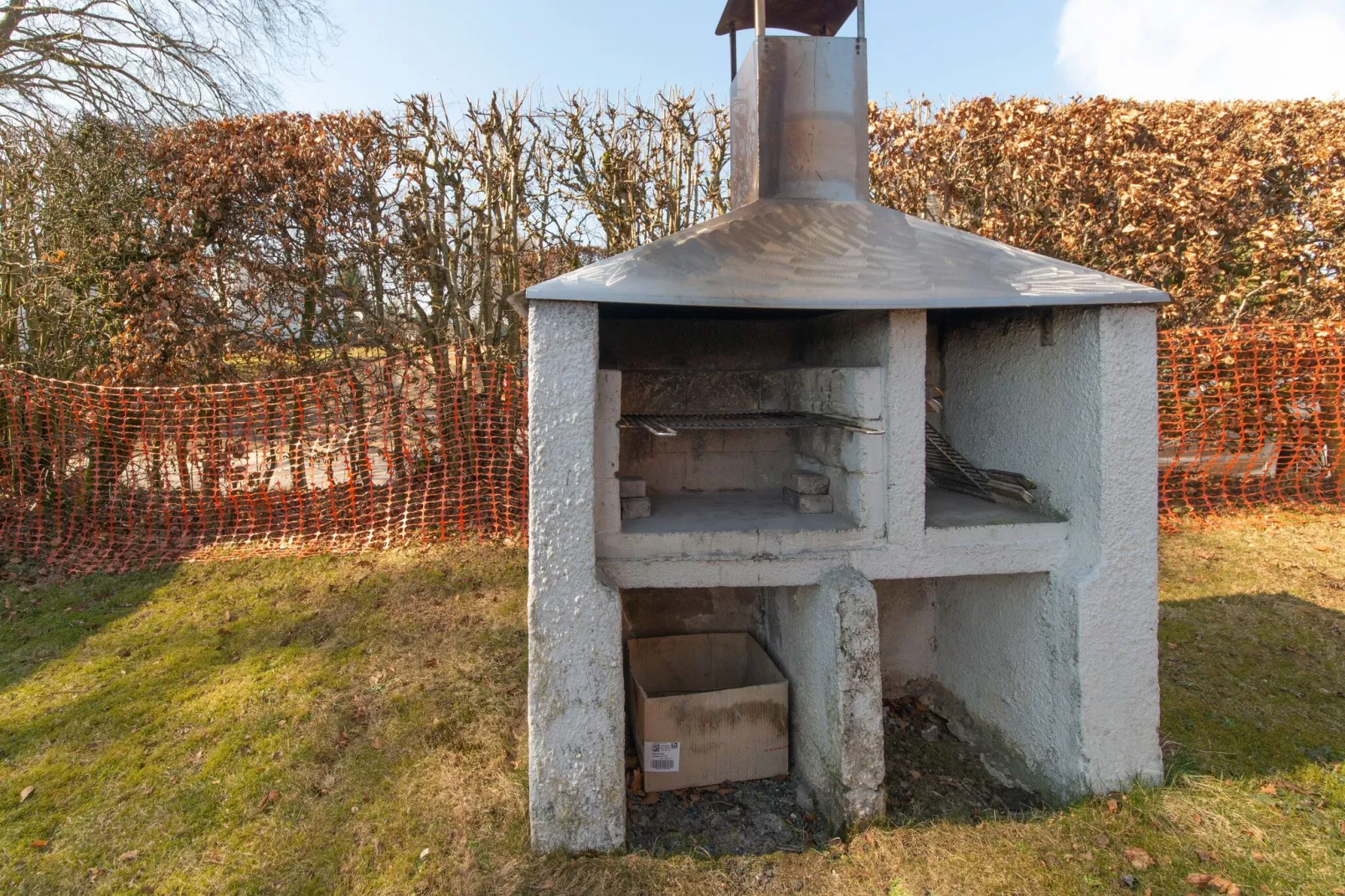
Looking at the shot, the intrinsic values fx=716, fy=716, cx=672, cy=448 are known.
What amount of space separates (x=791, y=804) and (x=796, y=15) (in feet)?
13.7

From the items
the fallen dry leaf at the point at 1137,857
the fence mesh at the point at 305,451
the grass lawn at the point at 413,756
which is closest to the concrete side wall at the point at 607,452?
the grass lawn at the point at 413,756

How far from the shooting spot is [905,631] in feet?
13.5

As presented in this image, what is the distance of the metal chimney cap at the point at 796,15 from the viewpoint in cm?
395

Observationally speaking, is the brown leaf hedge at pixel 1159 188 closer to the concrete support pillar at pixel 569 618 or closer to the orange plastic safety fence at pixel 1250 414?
the orange plastic safety fence at pixel 1250 414

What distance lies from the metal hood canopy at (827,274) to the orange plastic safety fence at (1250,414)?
462 centimetres

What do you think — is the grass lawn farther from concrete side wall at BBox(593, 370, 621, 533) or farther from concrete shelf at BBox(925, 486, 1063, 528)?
concrete side wall at BBox(593, 370, 621, 533)

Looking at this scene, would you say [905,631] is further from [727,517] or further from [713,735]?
[727,517]

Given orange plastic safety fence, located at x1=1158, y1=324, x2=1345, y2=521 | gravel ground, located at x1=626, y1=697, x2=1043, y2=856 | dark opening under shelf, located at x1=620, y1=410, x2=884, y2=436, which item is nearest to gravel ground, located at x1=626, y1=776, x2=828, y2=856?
gravel ground, located at x1=626, y1=697, x2=1043, y2=856

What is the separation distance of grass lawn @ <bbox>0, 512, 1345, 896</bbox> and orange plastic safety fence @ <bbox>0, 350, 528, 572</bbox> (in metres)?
0.80

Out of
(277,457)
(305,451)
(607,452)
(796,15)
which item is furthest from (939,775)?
(277,457)

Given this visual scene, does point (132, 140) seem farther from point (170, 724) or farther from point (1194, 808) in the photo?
point (1194, 808)

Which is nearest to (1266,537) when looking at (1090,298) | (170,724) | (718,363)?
(1090,298)

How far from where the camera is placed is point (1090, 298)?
273 centimetres

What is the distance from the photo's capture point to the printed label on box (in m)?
3.37
